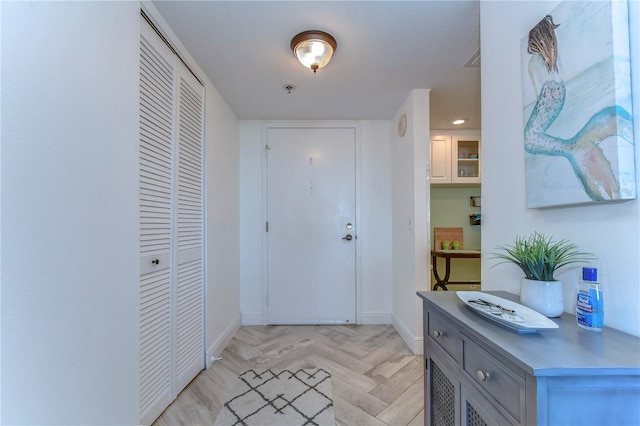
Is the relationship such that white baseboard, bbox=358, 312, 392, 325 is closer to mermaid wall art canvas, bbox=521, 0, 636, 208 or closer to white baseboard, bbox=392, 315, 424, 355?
white baseboard, bbox=392, 315, 424, 355

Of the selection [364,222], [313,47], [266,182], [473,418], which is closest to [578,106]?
[473,418]

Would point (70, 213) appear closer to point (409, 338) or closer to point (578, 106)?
point (578, 106)

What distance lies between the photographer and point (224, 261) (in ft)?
8.48

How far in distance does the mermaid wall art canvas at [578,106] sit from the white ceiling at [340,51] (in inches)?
27.6

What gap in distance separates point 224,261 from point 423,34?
7.69 ft

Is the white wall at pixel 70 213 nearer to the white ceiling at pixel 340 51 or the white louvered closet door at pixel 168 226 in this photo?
the white louvered closet door at pixel 168 226

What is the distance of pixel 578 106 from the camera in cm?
86

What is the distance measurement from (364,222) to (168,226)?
2.00 meters

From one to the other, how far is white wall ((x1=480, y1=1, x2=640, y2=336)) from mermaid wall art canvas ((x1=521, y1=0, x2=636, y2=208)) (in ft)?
0.11

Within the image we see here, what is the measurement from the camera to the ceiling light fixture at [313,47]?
1611 mm

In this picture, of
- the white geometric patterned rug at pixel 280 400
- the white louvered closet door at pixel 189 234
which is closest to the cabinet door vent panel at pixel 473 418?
the white geometric patterned rug at pixel 280 400

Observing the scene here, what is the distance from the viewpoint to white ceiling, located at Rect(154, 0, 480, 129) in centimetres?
147

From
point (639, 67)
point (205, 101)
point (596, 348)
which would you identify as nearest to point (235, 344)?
point (205, 101)

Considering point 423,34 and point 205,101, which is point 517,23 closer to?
point 423,34
